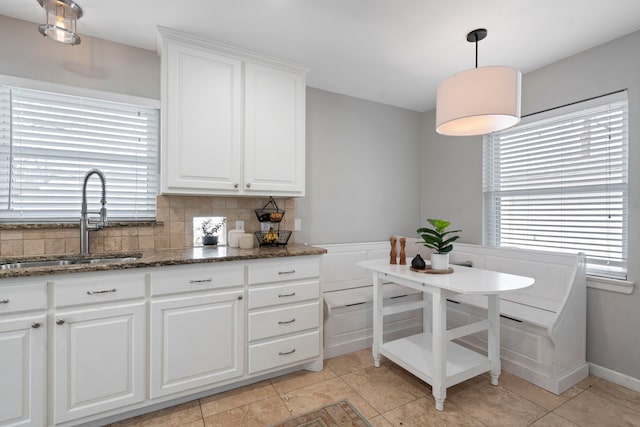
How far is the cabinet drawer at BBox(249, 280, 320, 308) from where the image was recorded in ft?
6.89

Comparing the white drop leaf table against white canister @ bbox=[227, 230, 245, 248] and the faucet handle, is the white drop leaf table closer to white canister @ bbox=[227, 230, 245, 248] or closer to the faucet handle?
white canister @ bbox=[227, 230, 245, 248]

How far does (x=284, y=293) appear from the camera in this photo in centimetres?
220

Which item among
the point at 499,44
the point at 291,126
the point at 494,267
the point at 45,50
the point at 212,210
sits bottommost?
the point at 494,267

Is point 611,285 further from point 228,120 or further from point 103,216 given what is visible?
point 103,216

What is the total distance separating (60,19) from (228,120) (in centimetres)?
109

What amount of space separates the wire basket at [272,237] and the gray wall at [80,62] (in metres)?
1.39

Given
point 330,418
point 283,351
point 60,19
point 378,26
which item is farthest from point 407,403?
point 60,19

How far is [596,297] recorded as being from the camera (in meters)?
2.30

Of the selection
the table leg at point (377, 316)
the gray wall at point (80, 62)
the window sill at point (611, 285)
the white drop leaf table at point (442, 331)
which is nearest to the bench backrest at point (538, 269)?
the window sill at point (611, 285)

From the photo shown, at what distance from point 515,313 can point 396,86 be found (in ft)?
7.55

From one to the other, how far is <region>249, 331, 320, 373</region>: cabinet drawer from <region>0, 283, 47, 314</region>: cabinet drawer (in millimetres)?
1200

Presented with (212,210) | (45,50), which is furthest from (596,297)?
(45,50)

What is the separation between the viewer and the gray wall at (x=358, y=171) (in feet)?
10.2

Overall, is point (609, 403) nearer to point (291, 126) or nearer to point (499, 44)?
point (499, 44)
